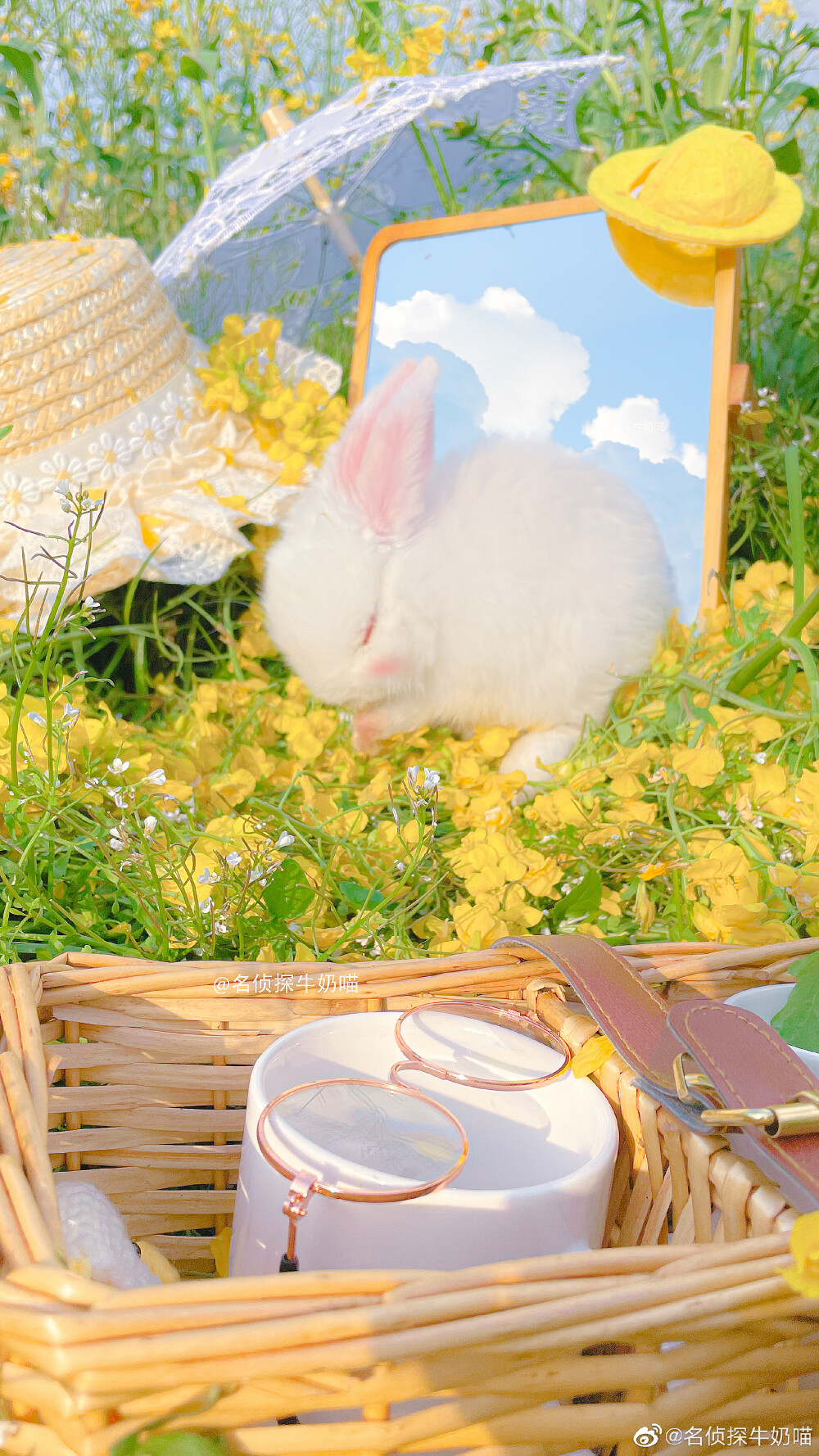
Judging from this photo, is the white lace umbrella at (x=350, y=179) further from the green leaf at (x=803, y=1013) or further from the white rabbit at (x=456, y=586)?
the green leaf at (x=803, y=1013)

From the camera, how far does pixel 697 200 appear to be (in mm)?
1167

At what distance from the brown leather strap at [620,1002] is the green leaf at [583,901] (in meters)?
0.19

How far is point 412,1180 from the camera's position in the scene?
17.8 inches

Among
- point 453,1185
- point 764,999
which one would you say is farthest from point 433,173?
point 453,1185

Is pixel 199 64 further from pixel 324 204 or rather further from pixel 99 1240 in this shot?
pixel 99 1240

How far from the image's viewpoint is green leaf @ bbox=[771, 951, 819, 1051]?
0.55m

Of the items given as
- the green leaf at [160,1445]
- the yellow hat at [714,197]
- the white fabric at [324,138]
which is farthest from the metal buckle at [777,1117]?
the white fabric at [324,138]

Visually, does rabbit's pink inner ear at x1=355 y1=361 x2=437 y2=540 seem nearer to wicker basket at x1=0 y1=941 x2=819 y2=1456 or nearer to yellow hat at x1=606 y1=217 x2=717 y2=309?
yellow hat at x1=606 y1=217 x2=717 y2=309

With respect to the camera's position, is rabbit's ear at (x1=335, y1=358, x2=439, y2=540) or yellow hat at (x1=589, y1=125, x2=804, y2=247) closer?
rabbit's ear at (x1=335, y1=358, x2=439, y2=540)

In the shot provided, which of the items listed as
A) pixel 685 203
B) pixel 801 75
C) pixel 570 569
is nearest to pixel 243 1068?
pixel 570 569

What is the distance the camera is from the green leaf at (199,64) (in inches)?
62.4

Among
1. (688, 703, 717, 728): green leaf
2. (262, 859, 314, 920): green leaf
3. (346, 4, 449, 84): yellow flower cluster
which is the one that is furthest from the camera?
(346, 4, 449, 84): yellow flower cluster

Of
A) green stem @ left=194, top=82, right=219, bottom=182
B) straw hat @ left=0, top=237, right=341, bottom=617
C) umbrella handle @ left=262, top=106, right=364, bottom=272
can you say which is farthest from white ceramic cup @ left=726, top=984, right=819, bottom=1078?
green stem @ left=194, top=82, right=219, bottom=182

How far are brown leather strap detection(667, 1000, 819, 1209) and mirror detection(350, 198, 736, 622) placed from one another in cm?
80
